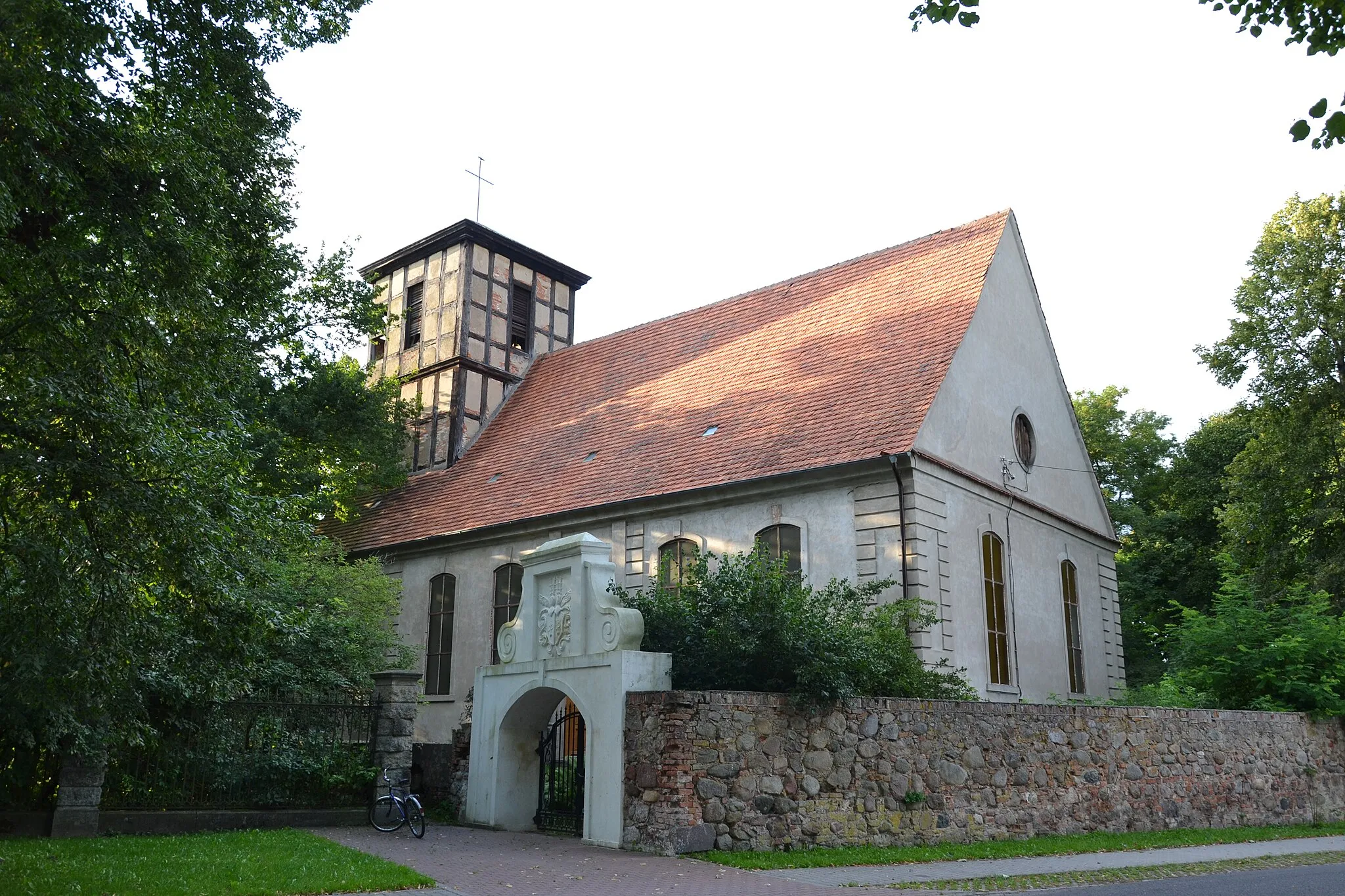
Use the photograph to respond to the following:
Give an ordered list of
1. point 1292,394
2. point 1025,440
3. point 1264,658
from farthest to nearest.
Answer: point 1292,394 < point 1025,440 < point 1264,658

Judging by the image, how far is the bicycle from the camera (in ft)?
→ 45.7

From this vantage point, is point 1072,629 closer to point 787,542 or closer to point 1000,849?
point 787,542

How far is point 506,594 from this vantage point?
23.8 m

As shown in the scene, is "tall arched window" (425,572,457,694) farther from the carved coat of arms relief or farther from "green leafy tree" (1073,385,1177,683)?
"green leafy tree" (1073,385,1177,683)

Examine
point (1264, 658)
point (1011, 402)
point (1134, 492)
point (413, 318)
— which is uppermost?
point (413, 318)

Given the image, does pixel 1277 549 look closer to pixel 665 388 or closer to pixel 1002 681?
pixel 1002 681

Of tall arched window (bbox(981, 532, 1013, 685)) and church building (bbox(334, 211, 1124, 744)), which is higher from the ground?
church building (bbox(334, 211, 1124, 744))

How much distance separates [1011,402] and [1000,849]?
1066cm

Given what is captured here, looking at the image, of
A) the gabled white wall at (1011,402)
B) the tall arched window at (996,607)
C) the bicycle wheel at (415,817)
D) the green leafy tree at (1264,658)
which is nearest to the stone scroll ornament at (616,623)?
the bicycle wheel at (415,817)

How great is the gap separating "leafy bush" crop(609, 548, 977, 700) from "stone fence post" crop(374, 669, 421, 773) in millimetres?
4155

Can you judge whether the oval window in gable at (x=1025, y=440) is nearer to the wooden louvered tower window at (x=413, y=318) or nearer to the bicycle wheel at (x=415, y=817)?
the bicycle wheel at (x=415, y=817)

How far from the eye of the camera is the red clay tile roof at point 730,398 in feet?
65.2

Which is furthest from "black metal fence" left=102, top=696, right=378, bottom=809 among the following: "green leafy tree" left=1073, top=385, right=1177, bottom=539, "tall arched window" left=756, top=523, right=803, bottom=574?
"green leafy tree" left=1073, top=385, right=1177, bottom=539

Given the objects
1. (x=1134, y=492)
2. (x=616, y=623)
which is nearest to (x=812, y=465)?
(x=616, y=623)
